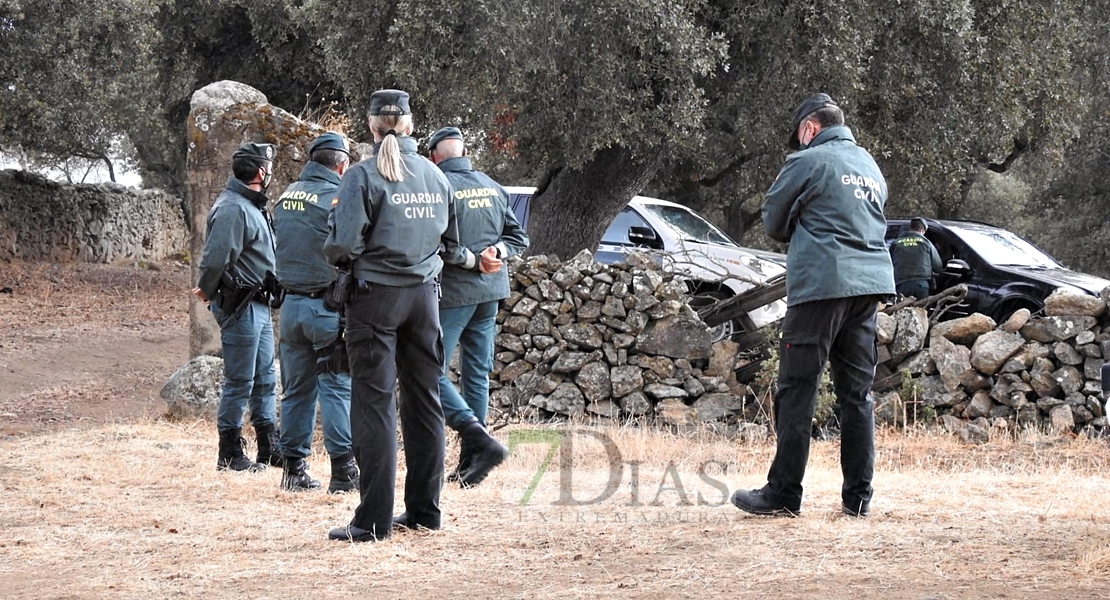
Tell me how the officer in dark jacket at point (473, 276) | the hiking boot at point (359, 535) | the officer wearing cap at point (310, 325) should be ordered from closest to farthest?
the hiking boot at point (359, 535)
the officer wearing cap at point (310, 325)
the officer in dark jacket at point (473, 276)

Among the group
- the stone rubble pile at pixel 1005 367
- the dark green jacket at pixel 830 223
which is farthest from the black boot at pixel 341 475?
the stone rubble pile at pixel 1005 367

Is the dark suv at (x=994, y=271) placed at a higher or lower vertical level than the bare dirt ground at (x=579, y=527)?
higher

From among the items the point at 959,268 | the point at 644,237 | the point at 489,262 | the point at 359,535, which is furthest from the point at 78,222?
the point at 359,535

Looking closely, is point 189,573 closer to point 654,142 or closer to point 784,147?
point 654,142

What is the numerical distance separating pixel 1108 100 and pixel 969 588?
58.1 feet

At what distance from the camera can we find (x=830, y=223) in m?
5.34

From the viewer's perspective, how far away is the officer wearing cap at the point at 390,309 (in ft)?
16.1

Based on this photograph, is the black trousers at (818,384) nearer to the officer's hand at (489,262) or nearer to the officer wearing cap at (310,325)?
the officer's hand at (489,262)

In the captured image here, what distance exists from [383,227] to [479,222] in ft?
6.49

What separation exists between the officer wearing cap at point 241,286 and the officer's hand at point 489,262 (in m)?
1.45

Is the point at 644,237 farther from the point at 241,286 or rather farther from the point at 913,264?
the point at 241,286

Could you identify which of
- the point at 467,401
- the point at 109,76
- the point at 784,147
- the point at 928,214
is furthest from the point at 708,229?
the point at 928,214

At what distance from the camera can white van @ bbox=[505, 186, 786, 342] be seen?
39.7 ft

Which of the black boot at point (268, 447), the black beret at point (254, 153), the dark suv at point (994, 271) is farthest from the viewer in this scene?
the dark suv at point (994, 271)
